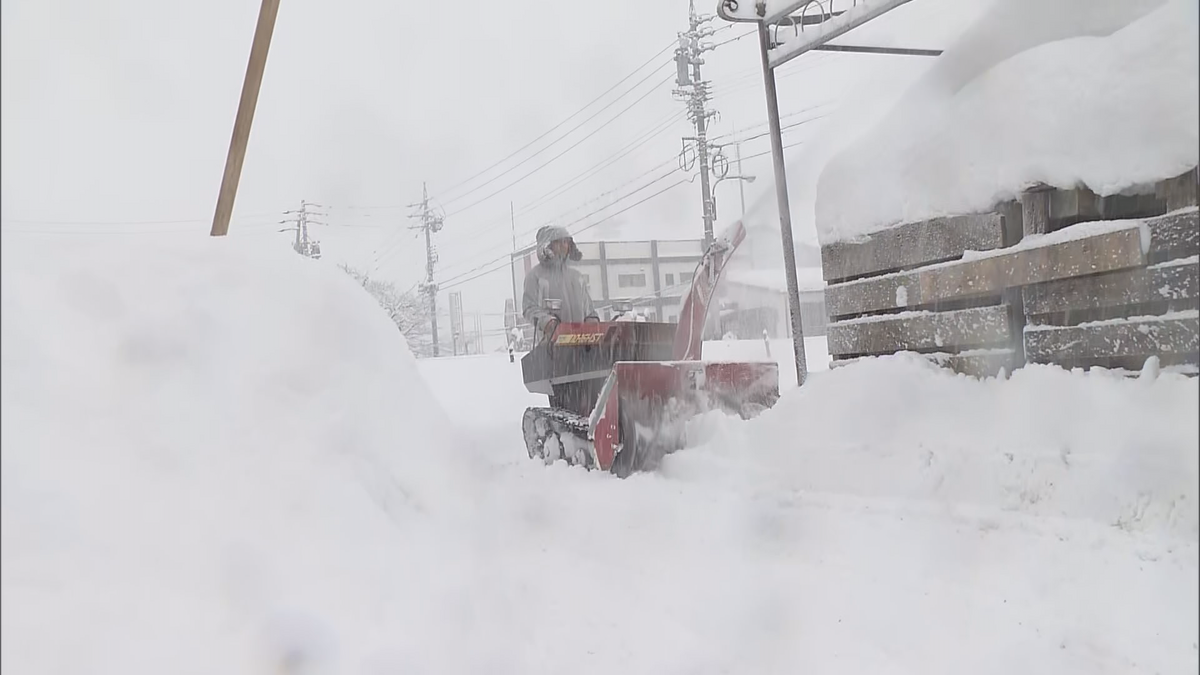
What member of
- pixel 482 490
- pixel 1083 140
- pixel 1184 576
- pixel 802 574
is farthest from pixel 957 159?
pixel 482 490

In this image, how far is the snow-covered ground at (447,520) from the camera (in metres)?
0.76

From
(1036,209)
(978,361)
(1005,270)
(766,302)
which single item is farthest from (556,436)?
(1036,209)

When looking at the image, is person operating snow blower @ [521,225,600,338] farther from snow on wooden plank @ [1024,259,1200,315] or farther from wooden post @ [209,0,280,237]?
wooden post @ [209,0,280,237]

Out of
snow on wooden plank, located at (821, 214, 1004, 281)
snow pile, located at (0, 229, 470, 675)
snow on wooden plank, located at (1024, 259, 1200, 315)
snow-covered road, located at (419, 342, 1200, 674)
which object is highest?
snow on wooden plank, located at (821, 214, 1004, 281)

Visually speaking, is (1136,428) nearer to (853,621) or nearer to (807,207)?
(853,621)

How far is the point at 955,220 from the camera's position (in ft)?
6.56

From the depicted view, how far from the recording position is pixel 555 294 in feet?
9.06

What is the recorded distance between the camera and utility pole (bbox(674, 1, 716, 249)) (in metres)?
2.33

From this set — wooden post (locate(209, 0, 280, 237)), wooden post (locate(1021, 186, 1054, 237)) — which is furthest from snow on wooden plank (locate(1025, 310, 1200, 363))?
wooden post (locate(209, 0, 280, 237))

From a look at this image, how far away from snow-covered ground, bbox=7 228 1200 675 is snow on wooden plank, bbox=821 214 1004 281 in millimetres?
305

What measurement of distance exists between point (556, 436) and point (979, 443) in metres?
1.44

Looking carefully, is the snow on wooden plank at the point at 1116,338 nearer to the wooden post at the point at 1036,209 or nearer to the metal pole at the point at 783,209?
the wooden post at the point at 1036,209

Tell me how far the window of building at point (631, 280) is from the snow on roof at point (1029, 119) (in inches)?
24.2

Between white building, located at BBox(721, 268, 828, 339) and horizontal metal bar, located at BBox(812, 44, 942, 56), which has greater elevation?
horizontal metal bar, located at BBox(812, 44, 942, 56)
